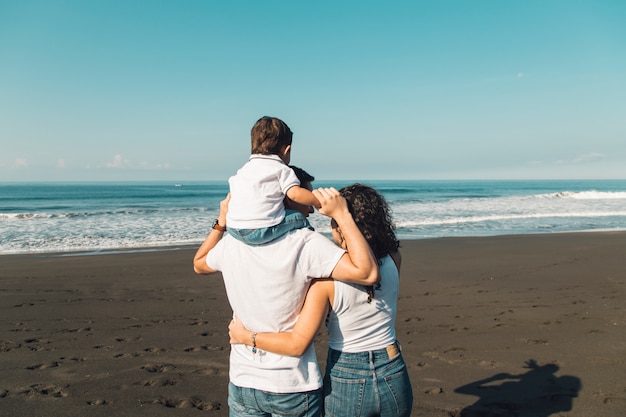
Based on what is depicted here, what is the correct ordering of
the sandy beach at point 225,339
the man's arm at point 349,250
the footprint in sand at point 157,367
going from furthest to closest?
the footprint in sand at point 157,367, the sandy beach at point 225,339, the man's arm at point 349,250

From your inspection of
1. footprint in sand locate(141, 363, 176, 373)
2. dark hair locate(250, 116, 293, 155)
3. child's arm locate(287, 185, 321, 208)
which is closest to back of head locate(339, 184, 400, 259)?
child's arm locate(287, 185, 321, 208)

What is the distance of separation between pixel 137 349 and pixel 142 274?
4.21m

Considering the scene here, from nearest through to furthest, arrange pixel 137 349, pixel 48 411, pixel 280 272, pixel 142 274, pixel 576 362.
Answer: pixel 280 272 → pixel 48 411 → pixel 576 362 → pixel 137 349 → pixel 142 274

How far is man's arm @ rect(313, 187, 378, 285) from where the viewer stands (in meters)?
1.61

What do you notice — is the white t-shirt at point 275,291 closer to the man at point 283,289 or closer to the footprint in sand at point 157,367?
the man at point 283,289

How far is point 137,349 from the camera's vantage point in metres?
4.98

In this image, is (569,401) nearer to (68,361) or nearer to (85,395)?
(85,395)

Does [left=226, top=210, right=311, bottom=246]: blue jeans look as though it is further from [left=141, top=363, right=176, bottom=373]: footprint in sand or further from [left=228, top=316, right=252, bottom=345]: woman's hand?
[left=141, top=363, right=176, bottom=373]: footprint in sand

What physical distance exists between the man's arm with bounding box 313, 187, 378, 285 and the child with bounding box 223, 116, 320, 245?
53mm

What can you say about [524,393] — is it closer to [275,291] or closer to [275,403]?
[275,403]

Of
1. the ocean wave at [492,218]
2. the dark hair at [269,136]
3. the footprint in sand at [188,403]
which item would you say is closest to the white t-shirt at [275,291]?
the dark hair at [269,136]

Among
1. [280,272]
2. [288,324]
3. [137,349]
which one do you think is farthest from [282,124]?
[137,349]

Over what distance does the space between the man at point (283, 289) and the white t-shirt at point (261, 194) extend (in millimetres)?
88

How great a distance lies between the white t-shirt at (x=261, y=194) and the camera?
1.63 meters
